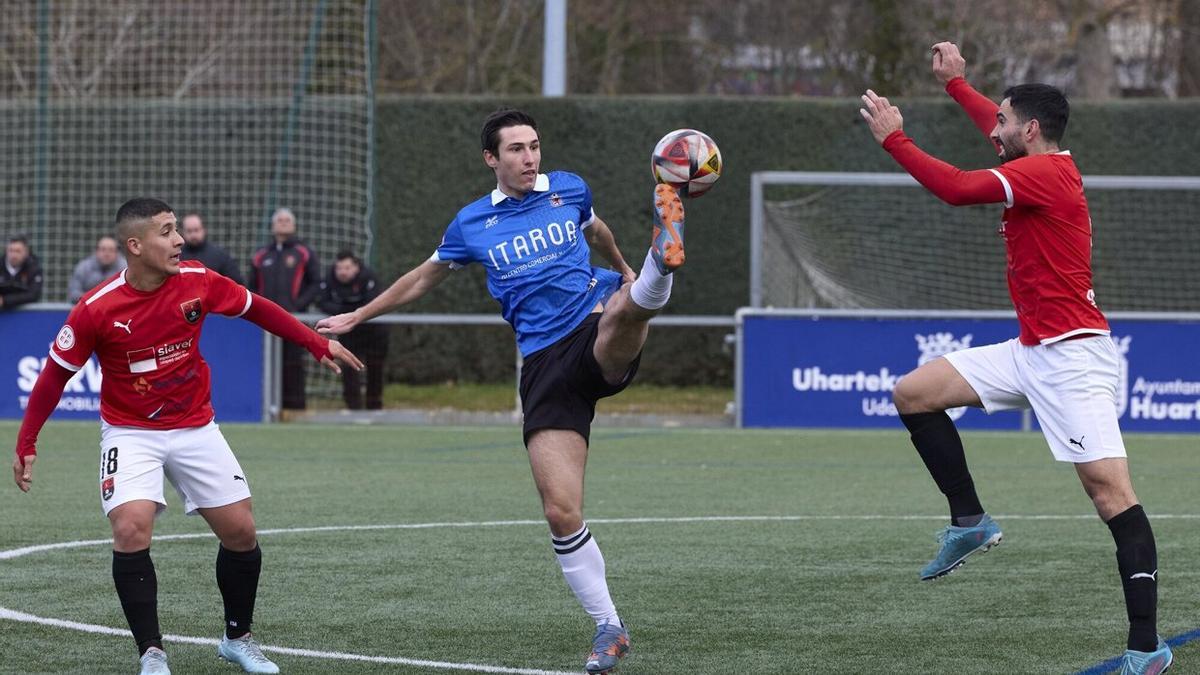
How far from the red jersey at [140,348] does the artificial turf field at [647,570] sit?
94cm

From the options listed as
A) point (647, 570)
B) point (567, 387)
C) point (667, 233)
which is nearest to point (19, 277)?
point (647, 570)

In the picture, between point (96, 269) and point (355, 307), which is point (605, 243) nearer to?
point (355, 307)

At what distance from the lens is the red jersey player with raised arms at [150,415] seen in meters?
6.23

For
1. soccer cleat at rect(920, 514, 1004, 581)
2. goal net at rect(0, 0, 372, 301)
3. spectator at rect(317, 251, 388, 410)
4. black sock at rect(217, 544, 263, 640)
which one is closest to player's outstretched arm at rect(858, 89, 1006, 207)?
soccer cleat at rect(920, 514, 1004, 581)

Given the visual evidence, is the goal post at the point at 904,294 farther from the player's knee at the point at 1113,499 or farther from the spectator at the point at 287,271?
the player's knee at the point at 1113,499

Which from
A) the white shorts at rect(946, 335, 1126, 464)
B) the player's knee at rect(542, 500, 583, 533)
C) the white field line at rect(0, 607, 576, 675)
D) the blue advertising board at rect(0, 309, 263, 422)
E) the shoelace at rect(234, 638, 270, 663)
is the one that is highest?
the white shorts at rect(946, 335, 1126, 464)

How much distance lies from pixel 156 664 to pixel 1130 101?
1736cm

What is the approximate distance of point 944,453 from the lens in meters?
7.18

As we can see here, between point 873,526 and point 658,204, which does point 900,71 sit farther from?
point 658,204

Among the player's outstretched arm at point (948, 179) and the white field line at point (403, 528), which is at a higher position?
the player's outstretched arm at point (948, 179)

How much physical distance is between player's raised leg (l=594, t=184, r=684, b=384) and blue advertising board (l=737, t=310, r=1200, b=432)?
1014 cm

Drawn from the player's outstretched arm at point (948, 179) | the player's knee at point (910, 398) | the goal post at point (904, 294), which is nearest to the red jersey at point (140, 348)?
the player's outstretched arm at point (948, 179)

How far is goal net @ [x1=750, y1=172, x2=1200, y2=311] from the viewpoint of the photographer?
806 inches

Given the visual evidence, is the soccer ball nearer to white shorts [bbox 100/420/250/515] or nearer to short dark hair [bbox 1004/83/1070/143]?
short dark hair [bbox 1004/83/1070/143]
